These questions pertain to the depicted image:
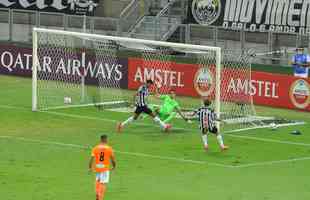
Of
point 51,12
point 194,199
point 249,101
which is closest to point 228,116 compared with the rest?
point 249,101

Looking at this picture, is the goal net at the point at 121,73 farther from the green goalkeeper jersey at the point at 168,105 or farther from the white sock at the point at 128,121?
the white sock at the point at 128,121

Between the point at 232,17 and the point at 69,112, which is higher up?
the point at 232,17

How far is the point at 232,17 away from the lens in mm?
51094

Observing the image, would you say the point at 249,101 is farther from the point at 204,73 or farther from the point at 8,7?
the point at 8,7

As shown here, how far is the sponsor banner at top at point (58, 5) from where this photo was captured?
188ft

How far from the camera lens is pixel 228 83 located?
41.1 m

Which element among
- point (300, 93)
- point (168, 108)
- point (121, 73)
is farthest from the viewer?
point (121, 73)

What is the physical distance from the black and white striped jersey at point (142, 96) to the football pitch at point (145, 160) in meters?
1.09

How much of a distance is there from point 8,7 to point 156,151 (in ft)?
96.5

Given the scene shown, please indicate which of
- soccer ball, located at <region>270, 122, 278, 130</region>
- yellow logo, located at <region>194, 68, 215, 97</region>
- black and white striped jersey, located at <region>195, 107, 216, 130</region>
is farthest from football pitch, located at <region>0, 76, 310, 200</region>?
yellow logo, located at <region>194, 68, 215, 97</region>

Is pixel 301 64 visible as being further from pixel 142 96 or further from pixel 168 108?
pixel 142 96

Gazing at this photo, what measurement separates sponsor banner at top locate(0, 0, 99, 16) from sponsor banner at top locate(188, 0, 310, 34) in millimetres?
7206

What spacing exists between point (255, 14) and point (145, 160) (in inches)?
824

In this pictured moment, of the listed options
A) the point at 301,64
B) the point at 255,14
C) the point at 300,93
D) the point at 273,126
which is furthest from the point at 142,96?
the point at 255,14
